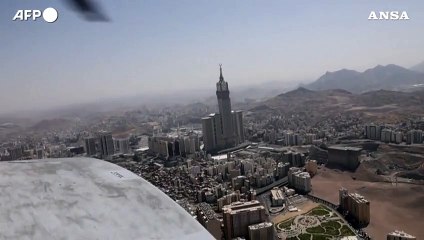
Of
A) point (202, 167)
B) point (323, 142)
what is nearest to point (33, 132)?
point (202, 167)

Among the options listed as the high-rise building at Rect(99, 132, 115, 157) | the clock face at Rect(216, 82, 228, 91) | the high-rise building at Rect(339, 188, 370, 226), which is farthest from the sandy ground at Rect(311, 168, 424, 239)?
the high-rise building at Rect(99, 132, 115, 157)

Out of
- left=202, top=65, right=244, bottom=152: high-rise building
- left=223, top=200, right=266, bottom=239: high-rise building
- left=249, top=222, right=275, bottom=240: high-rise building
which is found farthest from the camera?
left=202, top=65, right=244, bottom=152: high-rise building

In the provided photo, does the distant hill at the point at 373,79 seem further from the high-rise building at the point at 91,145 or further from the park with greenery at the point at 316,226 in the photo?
the park with greenery at the point at 316,226

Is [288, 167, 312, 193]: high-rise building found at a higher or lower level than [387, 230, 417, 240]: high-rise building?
lower

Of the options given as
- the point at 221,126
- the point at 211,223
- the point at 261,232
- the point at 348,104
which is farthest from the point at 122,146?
the point at 348,104

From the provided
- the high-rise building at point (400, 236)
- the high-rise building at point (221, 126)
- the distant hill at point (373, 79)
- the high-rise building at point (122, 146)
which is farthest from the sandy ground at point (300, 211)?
the distant hill at point (373, 79)

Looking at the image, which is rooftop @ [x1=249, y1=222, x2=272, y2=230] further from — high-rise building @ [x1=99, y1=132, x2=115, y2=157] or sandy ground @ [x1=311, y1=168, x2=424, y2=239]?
high-rise building @ [x1=99, y1=132, x2=115, y2=157]
